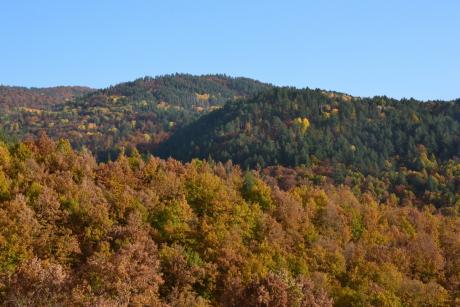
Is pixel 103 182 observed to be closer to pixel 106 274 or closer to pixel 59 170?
pixel 59 170

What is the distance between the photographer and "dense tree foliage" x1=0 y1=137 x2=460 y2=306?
50938 millimetres

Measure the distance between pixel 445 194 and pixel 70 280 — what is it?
140 meters

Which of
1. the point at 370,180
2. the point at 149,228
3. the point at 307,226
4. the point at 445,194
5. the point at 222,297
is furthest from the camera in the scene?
the point at 370,180

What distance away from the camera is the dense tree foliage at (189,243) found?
5094 cm

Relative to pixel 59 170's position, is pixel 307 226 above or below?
below

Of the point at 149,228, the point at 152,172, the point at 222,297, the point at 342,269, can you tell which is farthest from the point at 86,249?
the point at 342,269

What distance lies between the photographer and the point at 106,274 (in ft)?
158

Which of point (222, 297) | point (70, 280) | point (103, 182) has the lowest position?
point (222, 297)

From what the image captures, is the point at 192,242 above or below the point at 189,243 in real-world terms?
above

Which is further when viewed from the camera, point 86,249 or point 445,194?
point 445,194

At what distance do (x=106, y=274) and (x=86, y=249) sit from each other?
72.3ft

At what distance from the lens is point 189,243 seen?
76.4m

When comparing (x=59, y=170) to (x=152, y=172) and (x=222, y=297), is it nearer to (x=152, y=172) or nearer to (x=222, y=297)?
(x=152, y=172)

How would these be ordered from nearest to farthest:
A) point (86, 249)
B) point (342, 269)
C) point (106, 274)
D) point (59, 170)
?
1. point (106, 274)
2. point (86, 249)
3. point (342, 269)
4. point (59, 170)
